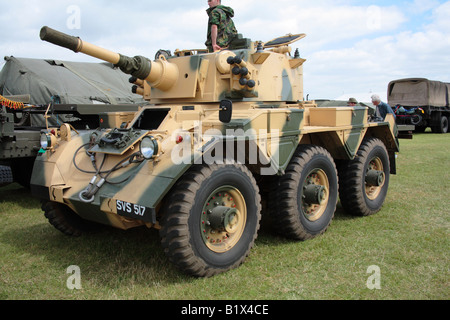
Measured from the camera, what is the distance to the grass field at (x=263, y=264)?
3.90 metres

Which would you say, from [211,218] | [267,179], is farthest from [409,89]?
[211,218]

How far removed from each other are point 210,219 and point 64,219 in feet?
7.15

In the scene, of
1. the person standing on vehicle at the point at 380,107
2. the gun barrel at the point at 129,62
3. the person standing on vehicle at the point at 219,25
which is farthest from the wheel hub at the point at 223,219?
the person standing on vehicle at the point at 380,107

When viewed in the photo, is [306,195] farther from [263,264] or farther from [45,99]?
[45,99]

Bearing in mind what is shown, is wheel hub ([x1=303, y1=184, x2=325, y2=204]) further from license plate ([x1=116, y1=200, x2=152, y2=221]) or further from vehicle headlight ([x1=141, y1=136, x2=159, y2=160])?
license plate ([x1=116, y1=200, x2=152, y2=221])

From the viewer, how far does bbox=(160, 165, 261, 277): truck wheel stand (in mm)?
3861

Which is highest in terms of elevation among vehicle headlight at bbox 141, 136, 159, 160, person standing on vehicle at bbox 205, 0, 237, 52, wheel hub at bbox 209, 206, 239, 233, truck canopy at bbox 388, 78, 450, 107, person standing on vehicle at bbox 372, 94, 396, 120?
truck canopy at bbox 388, 78, 450, 107

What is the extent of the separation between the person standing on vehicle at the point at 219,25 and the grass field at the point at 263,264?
9.27 feet

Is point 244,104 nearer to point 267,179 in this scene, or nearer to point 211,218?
point 267,179

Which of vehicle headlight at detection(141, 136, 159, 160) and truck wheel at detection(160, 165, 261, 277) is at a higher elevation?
vehicle headlight at detection(141, 136, 159, 160)

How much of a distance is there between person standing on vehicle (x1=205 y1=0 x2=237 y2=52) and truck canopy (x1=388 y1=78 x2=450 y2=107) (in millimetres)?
17795

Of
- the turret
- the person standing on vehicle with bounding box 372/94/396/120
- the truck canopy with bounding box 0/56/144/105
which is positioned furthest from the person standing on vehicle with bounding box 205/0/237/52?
the truck canopy with bounding box 0/56/144/105
